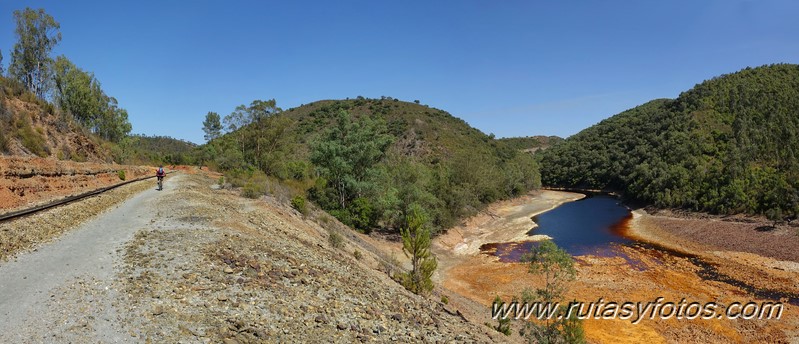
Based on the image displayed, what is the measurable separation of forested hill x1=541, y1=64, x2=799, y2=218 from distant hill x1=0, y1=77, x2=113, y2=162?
77030 mm

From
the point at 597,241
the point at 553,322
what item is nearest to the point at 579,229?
the point at 597,241

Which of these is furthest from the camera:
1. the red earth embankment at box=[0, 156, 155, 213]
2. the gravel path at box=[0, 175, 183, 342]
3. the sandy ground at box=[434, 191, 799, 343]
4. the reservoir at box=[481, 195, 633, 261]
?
the reservoir at box=[481, 195, 633, 261]

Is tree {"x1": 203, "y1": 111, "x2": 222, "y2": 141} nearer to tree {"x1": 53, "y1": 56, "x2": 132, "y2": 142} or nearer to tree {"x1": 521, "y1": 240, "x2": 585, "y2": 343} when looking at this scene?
tree {"x1": 53, "y1": 56, "x2": 132, "y2": 142}

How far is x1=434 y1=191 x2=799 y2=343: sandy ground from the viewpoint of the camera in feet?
73.4

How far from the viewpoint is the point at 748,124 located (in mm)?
80938

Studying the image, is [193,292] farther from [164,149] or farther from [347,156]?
[164,149]

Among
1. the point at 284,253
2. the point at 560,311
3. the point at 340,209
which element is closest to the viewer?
the point at 284,253

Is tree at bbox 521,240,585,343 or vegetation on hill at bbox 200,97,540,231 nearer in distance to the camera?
tree at bbox 521,240,585,343

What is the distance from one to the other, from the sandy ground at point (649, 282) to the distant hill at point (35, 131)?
33.7m

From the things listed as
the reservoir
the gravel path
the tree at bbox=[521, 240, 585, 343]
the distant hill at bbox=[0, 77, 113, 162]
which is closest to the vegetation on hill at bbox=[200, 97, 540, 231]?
the reservoir

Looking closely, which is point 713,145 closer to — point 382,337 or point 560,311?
point 560,311

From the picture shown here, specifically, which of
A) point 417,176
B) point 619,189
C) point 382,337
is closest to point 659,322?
point 382,337

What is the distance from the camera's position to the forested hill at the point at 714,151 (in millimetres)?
57719

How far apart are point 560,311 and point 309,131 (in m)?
107
